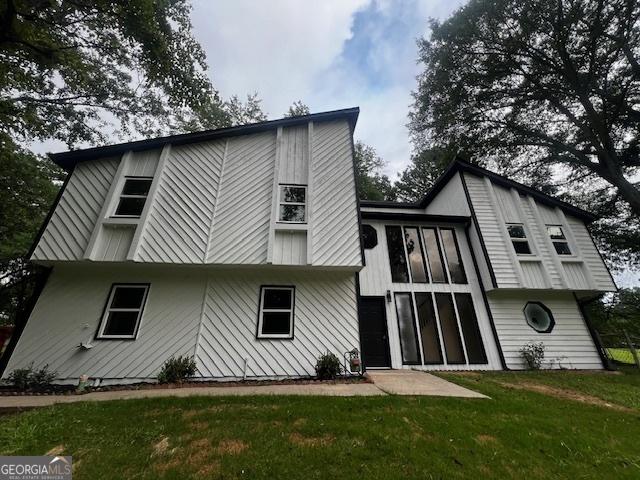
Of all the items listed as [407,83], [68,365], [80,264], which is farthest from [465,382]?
[407,83]

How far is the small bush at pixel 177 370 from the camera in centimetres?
617

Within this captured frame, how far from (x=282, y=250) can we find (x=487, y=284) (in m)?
7.49

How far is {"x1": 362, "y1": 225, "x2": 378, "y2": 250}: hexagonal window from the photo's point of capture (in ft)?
32.4

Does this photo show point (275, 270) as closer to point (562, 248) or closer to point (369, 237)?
point (369, 237)

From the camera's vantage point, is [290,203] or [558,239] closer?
[290,203]

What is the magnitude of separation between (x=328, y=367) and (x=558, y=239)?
34.9 ft

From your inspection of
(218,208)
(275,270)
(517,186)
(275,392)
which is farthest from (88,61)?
(517,186)

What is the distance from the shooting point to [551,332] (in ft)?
29.7

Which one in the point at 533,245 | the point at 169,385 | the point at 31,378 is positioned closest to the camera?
the point at 169,385

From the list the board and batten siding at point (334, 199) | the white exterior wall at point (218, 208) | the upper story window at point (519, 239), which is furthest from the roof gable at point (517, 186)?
the white exterior wall at point (218, 208)

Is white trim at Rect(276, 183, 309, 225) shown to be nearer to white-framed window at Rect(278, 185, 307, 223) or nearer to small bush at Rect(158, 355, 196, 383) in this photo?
white-framed window at Rect(278, 185, 307, 223)

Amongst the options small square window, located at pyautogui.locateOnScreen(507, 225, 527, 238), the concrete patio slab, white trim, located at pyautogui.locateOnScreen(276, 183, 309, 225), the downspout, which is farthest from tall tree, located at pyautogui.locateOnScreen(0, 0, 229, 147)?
the downspout

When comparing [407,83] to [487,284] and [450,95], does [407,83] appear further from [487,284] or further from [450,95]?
[487,284]

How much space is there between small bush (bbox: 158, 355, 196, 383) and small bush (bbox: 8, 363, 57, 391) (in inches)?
101
